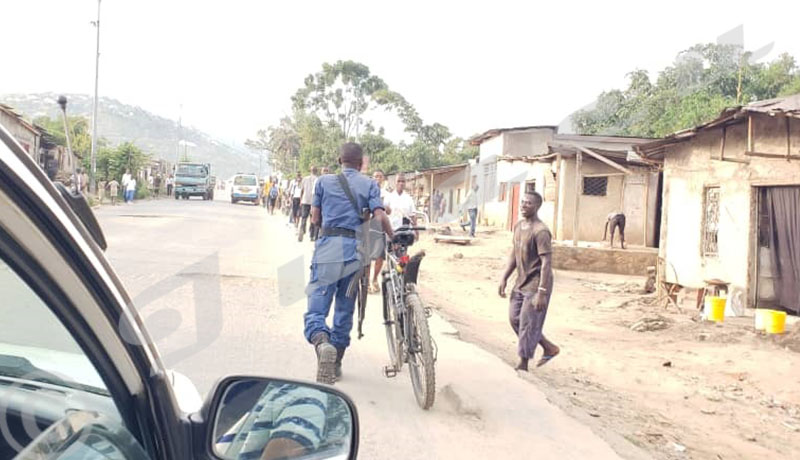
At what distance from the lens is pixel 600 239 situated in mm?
20250

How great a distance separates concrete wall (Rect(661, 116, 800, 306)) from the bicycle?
7.02 m

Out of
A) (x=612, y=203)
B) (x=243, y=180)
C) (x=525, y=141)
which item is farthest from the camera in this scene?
(x=243, y=180)

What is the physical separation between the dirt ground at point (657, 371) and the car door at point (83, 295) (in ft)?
12.0

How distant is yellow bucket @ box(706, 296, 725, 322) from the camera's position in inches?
393

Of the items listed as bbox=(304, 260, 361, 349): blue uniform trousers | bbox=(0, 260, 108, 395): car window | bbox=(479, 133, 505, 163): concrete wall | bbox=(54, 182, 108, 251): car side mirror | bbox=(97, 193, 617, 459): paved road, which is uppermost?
bbox=(479, 133, 505, 163): concrete wall

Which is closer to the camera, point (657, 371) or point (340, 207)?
point (340, 207)

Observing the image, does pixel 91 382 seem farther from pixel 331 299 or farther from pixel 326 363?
pixel 331 299

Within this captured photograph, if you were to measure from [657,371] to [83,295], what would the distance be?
7651 millimetres

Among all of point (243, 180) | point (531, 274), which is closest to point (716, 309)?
point (531, 274)

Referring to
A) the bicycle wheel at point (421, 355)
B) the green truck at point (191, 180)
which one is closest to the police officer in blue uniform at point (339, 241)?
the bicycle wheel at point (421, 355)

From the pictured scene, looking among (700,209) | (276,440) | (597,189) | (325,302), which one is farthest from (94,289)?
(597,189)

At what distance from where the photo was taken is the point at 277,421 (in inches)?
56.7

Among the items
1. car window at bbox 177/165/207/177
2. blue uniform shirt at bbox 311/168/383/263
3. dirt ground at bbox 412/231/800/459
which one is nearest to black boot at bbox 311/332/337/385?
blue uniform shirt at bbox 311/168/383/263

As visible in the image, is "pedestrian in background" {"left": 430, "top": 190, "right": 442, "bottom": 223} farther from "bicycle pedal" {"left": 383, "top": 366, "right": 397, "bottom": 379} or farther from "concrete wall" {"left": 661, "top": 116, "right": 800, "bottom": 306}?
"bicycle pedal" {"left": 383, "top": 366, "right": 397, "bottom": 379}
